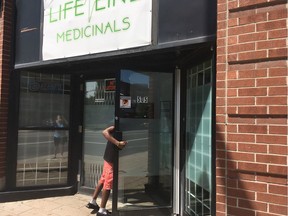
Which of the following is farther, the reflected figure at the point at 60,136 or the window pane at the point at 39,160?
the reflected figure at the point at 60,136

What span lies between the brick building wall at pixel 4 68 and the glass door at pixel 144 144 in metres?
2.13

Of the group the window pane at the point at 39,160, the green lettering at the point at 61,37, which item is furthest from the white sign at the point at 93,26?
the window pane at the point at 39,160

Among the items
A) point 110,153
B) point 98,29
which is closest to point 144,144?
point 110,153

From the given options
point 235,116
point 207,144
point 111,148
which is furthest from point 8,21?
point 235,116

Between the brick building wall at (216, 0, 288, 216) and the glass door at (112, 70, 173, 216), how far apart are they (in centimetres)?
192

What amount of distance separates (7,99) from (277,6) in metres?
4.60

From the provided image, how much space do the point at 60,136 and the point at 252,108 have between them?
4.26 m

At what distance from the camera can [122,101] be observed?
500 cm

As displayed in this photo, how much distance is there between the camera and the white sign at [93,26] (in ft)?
14.5

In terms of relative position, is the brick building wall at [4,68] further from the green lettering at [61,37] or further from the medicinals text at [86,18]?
the green lettering at [61,37]

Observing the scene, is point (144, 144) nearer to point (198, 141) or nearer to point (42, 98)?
point (198, 141)

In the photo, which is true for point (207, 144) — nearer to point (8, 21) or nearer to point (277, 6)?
point (277, 6)

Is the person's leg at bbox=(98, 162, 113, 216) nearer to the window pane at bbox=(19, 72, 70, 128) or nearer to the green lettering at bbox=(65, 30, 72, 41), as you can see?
the window pane at bbox=(19, 72, 70, 128)

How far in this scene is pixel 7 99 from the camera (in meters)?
5.95
